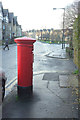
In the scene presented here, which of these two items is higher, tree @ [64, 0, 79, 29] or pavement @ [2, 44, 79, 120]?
tree @ [64, 0, 79, 29]

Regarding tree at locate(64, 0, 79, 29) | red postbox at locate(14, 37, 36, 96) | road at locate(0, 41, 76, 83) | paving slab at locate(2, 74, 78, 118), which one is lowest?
paving slab at locate(2, 74, 78, 118)

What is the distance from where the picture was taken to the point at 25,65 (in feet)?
16.6

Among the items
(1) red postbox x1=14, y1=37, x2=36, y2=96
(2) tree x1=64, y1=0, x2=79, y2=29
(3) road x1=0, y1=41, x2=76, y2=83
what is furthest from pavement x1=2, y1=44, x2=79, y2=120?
(2) tree x1=64, y1=0, x2=79, y2=29

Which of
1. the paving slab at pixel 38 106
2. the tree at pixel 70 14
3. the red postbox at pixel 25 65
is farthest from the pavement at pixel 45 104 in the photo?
the tree at pixel 70 14

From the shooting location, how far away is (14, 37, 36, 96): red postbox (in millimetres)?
4973

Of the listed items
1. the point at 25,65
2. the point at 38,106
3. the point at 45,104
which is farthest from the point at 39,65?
the point at 38,106

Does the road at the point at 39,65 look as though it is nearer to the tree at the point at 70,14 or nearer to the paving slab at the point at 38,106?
the paving slab at the point at 38,106

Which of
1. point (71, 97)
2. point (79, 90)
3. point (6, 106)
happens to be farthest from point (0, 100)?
point (79, 90)

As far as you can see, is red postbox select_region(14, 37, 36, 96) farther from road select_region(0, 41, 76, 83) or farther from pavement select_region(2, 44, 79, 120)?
Answer: road select_region(0, 41, 76, 83)

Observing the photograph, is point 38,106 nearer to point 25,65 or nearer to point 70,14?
point 25,65

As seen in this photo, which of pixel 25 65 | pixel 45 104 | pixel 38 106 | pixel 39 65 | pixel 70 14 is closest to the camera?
pixel 38 106

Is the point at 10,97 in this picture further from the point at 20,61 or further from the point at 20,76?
the point at 20,61

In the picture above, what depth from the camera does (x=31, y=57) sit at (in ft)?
16.8

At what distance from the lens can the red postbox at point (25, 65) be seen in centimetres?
497
